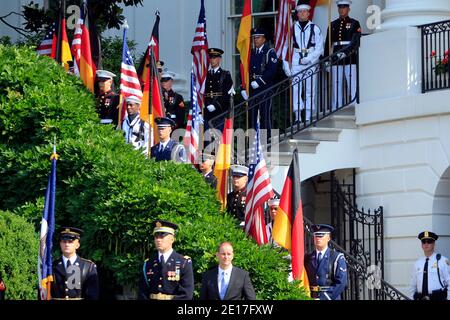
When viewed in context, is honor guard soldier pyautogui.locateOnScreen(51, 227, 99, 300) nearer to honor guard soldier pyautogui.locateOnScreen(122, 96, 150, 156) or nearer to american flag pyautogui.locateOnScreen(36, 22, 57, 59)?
honor guard soldier pyautogui.locateOnScreen(122, 96, 150, 156)

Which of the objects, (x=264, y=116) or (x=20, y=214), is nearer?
(x=20, y=214)

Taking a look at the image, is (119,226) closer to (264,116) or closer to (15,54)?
(15,54)

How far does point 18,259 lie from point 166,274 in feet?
5.69

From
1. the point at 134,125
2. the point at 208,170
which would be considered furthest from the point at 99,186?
the point at 134,125

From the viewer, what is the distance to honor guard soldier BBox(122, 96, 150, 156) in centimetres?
2422

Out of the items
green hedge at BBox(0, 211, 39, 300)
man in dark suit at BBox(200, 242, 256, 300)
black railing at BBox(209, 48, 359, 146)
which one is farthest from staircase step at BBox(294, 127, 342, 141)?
man in dark suit at BBox(200, 242, 256, 300)

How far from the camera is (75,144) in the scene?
2209cm

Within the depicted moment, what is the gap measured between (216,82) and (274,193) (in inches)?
145

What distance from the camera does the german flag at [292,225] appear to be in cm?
2133

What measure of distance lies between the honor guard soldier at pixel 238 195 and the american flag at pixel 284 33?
13.6 ft

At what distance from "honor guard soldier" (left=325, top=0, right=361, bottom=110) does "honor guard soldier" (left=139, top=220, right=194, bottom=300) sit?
673 centimetres

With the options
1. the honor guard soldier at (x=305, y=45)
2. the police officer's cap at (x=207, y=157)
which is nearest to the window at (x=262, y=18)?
the honor guard soldier at (x=305, y=45)

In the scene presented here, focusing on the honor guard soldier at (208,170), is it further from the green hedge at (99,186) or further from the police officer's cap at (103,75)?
the police officer's cap at (103,75)
